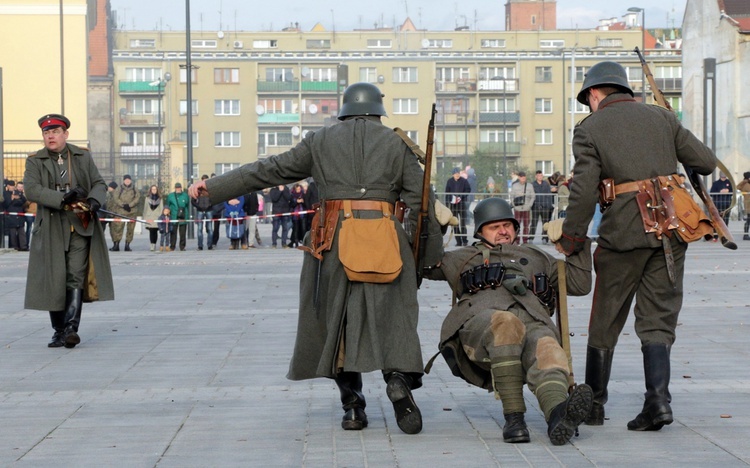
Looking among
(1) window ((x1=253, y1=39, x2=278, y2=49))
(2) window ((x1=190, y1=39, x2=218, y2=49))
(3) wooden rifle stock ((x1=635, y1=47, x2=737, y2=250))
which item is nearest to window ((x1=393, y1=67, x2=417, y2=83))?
(1) window ((x1=253, y1=39, x2=278, y2=49))

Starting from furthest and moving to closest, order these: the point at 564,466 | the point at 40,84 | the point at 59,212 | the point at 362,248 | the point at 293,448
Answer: the point at 40,84
the point at 59,212
the point at 362,248
the point at 293,448
the point at 564,466

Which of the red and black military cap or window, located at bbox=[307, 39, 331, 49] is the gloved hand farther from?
window, located at bbox=[307, 39, 331, 49]

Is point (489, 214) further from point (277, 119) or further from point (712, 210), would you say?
point (277, 119)

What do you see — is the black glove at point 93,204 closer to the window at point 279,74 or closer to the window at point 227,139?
the window at point 227,139

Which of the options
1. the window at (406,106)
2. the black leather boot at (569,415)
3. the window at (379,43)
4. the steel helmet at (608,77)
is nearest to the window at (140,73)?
the window at (406,106)

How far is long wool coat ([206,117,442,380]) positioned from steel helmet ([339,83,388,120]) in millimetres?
51

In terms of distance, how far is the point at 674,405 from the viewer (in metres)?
7.52

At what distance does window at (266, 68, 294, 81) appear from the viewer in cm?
10225

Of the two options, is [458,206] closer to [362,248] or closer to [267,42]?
[362,248]

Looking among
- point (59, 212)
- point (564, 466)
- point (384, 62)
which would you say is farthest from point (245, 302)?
point (384, 62)

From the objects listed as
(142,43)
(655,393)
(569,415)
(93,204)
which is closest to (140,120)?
(142,43)

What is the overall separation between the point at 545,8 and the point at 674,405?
127614mm

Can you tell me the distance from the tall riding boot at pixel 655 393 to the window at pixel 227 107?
3732 inches

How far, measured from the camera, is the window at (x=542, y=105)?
103375 millimetres
